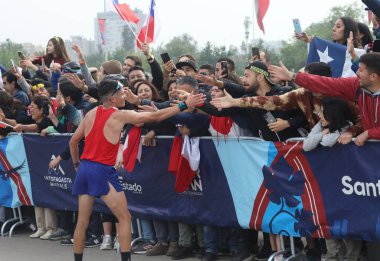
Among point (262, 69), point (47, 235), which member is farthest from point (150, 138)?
point (47, 235)

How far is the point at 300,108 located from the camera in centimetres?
835

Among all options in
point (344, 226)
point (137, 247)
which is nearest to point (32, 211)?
point (137, 247)

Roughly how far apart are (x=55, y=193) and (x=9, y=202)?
1118 millimetres

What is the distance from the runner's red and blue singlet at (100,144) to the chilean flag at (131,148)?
4.05 ft

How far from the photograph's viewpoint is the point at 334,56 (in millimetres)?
9281

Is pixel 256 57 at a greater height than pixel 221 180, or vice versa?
pixel 256 57

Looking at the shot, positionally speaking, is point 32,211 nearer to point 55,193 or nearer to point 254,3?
point 55,193

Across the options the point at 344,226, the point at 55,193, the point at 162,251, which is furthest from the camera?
the point at 55,193

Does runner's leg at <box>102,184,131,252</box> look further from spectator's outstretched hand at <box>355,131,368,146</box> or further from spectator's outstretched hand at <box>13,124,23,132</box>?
spectator's outstretched hand at <box>13,124,23,132</box>

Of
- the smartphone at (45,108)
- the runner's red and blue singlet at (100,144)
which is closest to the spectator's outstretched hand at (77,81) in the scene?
the smartphone at (45,108)

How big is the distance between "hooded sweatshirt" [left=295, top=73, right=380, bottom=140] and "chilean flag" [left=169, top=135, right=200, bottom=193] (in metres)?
1.84

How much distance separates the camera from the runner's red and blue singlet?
8562 mm

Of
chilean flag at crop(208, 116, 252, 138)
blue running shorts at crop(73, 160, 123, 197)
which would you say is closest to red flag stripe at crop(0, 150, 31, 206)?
blue running shorts at crop(73, 160, 123, 197)

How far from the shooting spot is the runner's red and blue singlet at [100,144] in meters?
8.56
